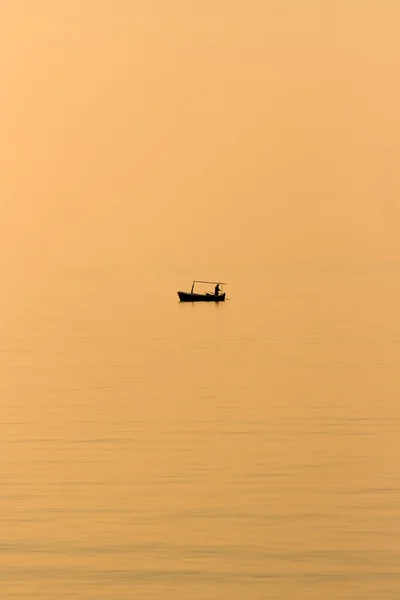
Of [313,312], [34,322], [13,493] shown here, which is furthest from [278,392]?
[313,312]

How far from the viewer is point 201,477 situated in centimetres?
3447

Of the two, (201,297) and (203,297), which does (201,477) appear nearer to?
(203,297)

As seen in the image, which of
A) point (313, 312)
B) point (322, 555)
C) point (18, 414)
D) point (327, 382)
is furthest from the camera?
point (313, 312)

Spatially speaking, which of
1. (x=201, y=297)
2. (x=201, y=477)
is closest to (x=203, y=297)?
(x=201, y=297)

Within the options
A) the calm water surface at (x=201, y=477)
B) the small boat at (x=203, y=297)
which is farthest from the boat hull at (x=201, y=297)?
the calm water surface at (x=201, y=477)

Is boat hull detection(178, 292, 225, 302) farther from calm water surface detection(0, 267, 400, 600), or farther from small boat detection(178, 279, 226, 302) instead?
calm water surface detection(0, 267, 400, 600)

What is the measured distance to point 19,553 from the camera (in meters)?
27.0

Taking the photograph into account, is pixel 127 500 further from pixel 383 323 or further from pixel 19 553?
pixel 383 323

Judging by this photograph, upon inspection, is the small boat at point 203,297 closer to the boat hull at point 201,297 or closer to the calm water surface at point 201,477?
the boat hull at point 201,297

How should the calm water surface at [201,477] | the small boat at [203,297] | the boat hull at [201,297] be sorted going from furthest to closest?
1. the small boat at [203,297]
2. the boat hull at [201,297]
3. the calm water surface at [201,477]

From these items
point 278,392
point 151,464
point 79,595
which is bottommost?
point 79,595

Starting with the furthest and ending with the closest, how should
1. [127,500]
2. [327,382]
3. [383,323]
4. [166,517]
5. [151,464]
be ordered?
[383,323]
[327,382]
[151,464]
[127,500]
[166,517]

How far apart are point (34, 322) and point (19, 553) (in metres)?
91.9

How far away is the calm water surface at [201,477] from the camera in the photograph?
25.5 metres
